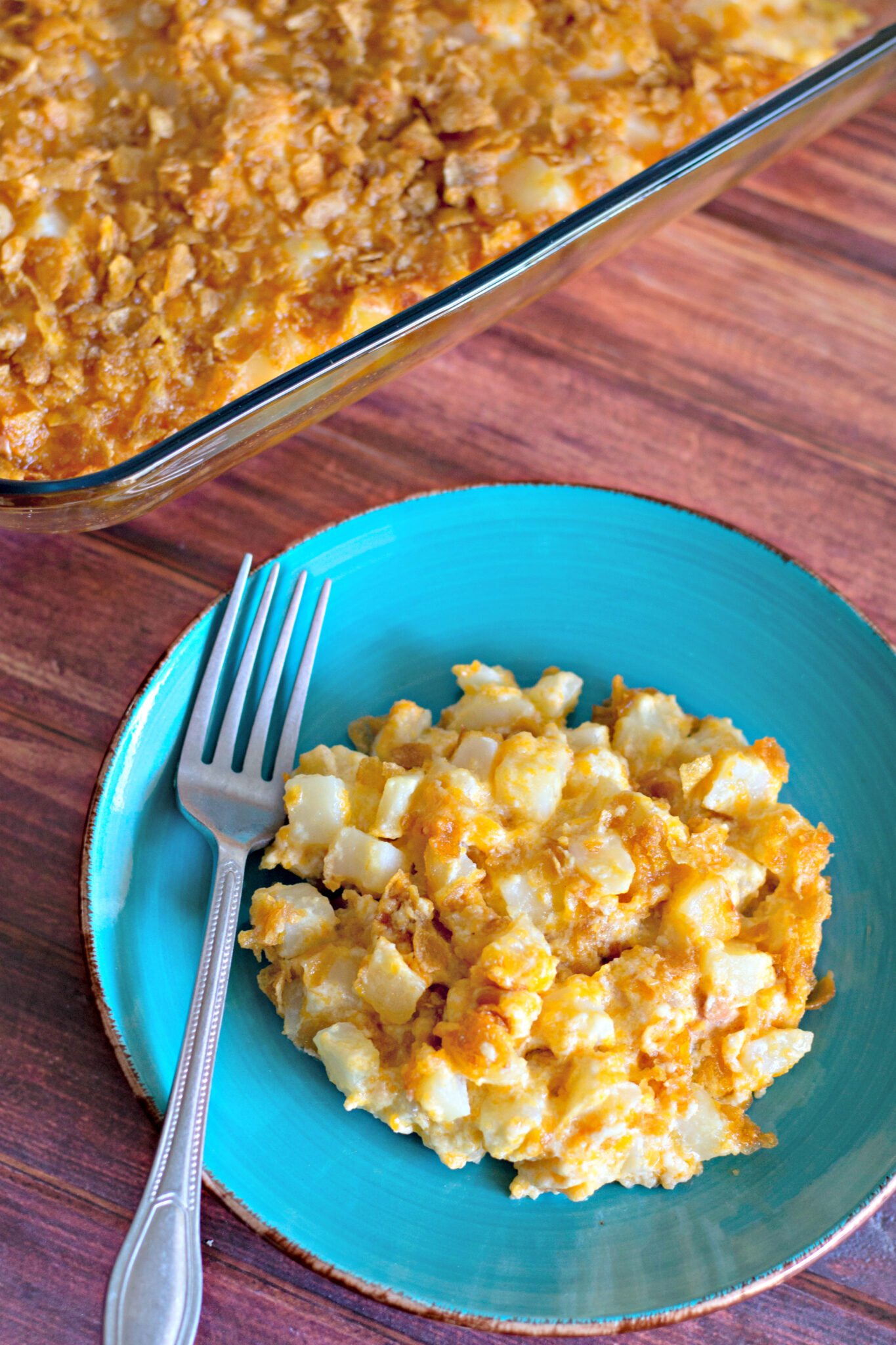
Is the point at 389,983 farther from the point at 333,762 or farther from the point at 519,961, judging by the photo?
the point at 333,762

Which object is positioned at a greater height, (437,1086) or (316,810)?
(316,810)

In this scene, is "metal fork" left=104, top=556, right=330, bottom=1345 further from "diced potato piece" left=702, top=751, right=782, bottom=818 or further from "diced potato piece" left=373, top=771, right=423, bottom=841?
"diced potato piece" left=702, top=751, right=782, bottom=818

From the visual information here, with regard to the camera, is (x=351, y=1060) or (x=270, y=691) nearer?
(x=351, y=1060)

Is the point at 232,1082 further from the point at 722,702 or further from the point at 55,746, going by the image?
the point at 722,702

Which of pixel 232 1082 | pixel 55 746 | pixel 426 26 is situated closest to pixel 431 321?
pixel 426 26

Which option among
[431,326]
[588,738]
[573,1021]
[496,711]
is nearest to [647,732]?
[588,738]
